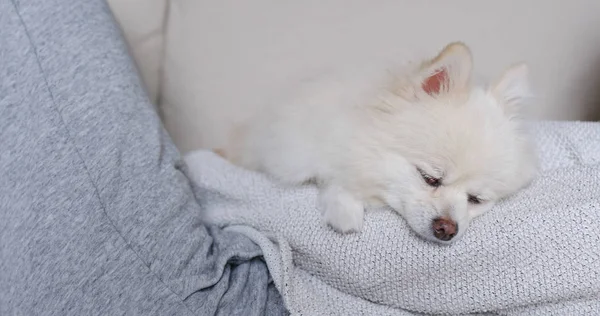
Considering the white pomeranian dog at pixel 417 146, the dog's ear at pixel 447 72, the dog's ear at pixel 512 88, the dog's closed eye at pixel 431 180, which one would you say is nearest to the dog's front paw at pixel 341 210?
the white pomeranian dog at pixel 417 146

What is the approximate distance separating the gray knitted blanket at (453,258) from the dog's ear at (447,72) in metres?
0.30

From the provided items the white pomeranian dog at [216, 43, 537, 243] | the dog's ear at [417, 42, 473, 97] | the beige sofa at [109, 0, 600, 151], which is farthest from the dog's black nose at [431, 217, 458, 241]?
the beige sofa at [109, 0, 600, 151]

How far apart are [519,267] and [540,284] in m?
0.05

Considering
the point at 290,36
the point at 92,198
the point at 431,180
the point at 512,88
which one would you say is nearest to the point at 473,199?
the point at 431,180

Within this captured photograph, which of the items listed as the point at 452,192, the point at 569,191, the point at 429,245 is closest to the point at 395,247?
the point at 429,245

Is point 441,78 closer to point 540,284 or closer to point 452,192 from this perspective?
point 452,192

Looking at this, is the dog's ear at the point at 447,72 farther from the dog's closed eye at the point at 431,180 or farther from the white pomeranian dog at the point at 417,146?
the dog's closed eye at the point at 431,180

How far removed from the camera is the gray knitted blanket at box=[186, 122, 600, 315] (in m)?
1.11

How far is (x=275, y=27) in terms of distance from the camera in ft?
5.16

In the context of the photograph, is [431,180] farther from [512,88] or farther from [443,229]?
[512,88]

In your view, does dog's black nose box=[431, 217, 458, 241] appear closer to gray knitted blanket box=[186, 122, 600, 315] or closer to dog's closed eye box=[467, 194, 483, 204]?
gray knitted blanket box=[186, 122, 600, 315]

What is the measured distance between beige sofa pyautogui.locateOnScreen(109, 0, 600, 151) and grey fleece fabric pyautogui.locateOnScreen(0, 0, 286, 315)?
25 cm

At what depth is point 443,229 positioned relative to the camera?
45.3 inches

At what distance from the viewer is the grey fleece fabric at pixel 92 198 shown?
1077 millimetres
